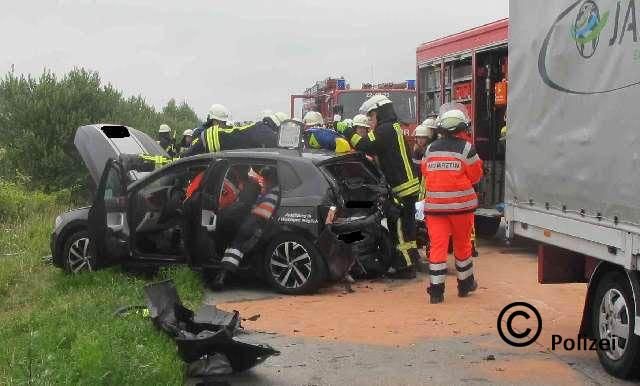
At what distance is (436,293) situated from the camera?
781cm

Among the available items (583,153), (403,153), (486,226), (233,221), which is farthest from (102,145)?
(583,153)

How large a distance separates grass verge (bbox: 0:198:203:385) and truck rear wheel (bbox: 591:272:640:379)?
2.58m

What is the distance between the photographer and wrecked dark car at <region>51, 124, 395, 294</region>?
26.8 ft

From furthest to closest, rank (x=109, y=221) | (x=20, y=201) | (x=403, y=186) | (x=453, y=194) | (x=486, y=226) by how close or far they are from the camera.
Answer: (x=20, y=201), (x=486, y=226), (x=403, y=186), (x=109, y=221), (x=453, y=194)

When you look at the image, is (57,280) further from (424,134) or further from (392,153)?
(424,134)

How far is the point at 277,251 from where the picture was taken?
8.26m

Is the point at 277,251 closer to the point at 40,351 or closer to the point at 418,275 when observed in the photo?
the point at 418,275

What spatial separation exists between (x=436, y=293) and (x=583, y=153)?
9.58ft

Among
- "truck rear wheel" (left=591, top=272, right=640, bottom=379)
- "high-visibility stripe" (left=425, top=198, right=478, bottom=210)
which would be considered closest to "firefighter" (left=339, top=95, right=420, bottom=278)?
"high-visibility stripe" (left=425, top=198, right=478, bottom=210)

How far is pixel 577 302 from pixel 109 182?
4.75 meters

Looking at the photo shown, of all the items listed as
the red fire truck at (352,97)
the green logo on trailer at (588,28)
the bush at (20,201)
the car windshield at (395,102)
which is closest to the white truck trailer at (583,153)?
the green logo on trailer at (588,28)

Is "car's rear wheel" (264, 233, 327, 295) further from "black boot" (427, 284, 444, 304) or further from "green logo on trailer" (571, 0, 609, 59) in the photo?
"green logo on trailer" (571, 0, 609, 59)

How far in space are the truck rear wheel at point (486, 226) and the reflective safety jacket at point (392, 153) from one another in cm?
317

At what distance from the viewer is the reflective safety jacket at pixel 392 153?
9094 millimetres
